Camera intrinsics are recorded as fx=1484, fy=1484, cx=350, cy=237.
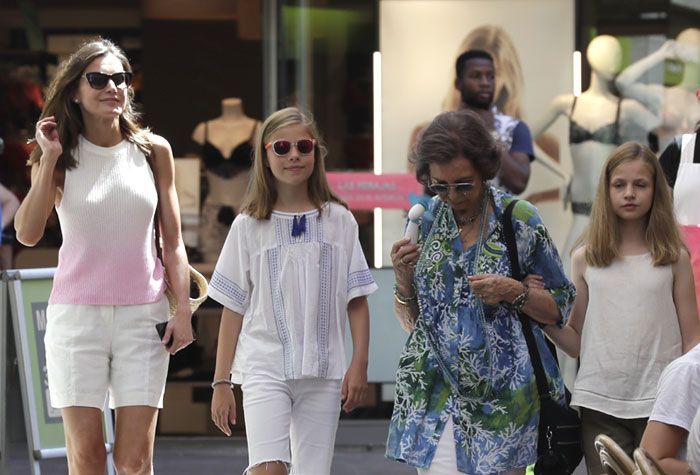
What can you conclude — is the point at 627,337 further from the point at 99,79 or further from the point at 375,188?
the point at 375,188

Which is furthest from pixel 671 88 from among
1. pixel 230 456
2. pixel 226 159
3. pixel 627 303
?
pixel 627 303

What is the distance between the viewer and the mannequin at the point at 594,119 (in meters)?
9.60

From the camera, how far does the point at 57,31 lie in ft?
32.3

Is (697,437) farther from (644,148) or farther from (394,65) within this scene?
(394,65)

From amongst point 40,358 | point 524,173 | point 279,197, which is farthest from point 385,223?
point 279,197

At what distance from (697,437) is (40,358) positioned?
430 cm

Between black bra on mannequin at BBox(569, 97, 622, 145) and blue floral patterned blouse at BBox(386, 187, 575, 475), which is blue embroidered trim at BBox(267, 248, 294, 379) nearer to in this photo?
blue floral patterned blouse at BBox(386, 187, 575, 475)

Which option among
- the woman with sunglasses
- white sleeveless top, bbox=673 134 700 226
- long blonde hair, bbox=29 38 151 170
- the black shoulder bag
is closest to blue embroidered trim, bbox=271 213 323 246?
the woman with sunglasses

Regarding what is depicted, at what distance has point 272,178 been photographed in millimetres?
5543

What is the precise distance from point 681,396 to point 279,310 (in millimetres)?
1901

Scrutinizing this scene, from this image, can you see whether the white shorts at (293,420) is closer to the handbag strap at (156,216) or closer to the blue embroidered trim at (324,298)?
the blue embroidered trim at (324,298)

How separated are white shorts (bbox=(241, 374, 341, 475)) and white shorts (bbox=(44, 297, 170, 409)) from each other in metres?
0.39

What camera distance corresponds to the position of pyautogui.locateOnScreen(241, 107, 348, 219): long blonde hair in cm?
550

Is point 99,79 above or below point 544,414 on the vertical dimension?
above
